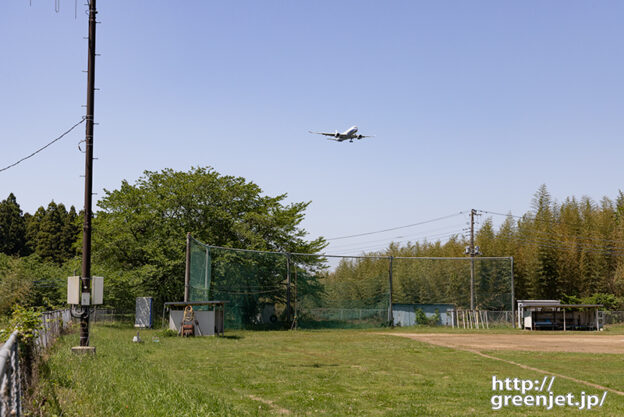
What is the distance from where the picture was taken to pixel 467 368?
16.3 metres

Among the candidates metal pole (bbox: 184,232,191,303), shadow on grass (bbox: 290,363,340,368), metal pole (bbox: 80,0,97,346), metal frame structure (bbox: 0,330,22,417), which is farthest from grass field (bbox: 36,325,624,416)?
metal pole (bbox: 184,232,191,303)

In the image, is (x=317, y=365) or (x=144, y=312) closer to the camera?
(x=317, y=365)

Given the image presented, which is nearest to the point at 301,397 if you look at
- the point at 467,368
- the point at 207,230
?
the point at 467,368

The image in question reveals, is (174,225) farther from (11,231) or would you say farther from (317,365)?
(11,231)

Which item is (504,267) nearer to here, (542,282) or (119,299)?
(542,282)

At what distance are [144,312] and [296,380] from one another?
26472 mm

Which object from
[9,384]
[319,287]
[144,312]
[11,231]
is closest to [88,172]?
[9,384]

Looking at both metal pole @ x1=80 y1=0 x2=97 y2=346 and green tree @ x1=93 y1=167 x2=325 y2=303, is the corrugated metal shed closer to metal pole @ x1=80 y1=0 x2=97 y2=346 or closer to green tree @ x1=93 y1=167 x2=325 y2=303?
green tree @ x1=93 y1=167 x2=325 y2=303

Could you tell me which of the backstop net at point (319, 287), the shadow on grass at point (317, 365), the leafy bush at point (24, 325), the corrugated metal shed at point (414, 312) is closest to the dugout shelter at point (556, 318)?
the backstop net at point (319, 287)

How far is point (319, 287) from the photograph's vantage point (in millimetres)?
42688

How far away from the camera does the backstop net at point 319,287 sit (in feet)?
123

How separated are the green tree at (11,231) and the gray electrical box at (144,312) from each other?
60.6m

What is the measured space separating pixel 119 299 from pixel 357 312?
18.6 m

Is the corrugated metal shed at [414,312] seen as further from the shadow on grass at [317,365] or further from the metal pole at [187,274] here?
the shadow on grass at [317,365]
